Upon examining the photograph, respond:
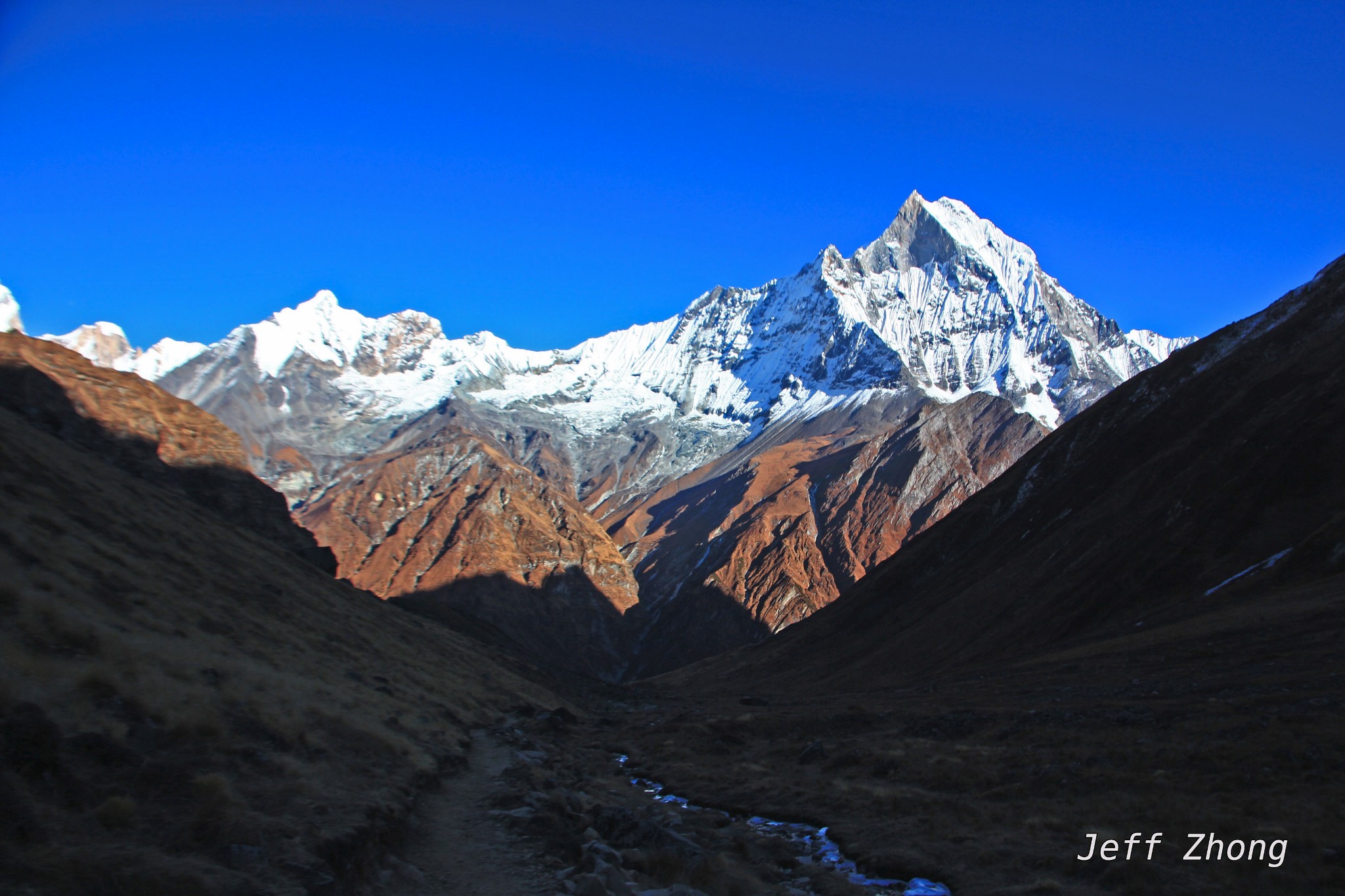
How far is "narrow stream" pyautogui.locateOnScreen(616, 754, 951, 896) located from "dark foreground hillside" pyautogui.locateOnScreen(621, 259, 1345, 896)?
1.50 ft

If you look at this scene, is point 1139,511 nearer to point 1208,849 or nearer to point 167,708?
point 1208,849

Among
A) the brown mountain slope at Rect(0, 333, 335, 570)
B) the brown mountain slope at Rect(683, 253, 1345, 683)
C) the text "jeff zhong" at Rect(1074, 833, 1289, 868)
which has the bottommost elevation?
the text "jeff zhong" at Rect(1074, 833, 1289, 868)

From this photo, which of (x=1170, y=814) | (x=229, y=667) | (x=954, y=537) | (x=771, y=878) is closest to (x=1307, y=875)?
(x=1170, y=814)

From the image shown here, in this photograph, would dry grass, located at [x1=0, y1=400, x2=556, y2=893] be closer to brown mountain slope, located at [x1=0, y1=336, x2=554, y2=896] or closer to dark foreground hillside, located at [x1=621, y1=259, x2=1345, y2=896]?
brown mountain slope, located at [x1=0, y1=336, x2=554, y2=896]

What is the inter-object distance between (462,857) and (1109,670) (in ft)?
116

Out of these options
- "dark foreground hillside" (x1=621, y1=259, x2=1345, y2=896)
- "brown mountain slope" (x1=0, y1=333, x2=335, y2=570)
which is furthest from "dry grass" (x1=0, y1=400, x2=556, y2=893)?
"brown mountain slope" (x1=0, y1=333, x2=335, y2=570)

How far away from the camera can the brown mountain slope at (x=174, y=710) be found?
991cm

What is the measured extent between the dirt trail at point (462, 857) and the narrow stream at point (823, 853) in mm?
7181

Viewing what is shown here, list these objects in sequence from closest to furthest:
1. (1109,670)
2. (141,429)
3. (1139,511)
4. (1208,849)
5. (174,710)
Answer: (174,710) → (1208,849) → (1109,670) → (141,429) → (1139,511)

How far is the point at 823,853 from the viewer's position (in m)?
19.4

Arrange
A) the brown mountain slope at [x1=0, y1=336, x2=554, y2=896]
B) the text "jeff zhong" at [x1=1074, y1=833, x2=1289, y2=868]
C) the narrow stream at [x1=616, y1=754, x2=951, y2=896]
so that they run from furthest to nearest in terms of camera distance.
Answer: the narrow stream at [x1=616, y1=754, x2=951, y2=896]
the text "jeff zhong" at [x1=1074, y1=833, x2=1289, y2=868]
the brown mountain slope at [x1=0, y1=336, x2=554, y2=896]

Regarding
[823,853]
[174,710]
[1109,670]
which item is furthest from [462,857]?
[1109,670]

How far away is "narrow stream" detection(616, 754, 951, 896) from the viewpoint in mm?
16203

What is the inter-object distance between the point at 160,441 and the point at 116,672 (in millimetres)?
59035
